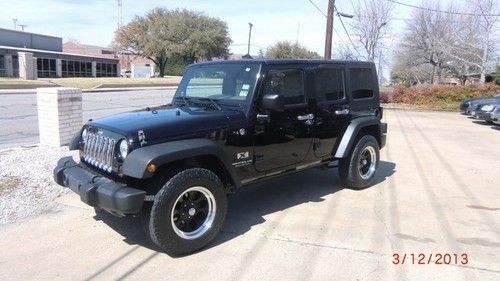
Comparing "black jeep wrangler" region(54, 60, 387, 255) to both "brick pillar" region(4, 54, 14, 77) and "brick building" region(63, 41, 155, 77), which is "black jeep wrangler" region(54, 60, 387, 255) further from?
"brick building" region(63, 41, 155, 77)

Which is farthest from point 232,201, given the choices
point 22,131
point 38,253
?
point 22,131

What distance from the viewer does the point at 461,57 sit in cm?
3828

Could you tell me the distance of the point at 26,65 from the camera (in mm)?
36719

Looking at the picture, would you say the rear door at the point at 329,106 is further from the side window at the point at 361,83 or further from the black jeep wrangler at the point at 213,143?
the side window at the point at 361,83

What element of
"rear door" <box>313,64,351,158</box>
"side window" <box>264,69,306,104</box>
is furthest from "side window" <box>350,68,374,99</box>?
"side window" <box>264,69,306,104</box>

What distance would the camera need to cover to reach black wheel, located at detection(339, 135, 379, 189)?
646cm

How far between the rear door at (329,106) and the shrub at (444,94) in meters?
19.4

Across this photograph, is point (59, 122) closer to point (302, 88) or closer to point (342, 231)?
point (302, 88)

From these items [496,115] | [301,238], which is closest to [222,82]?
[301,238]

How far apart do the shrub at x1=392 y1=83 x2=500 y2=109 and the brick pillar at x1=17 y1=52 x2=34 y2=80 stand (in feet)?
93.4

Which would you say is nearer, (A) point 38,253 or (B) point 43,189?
(A) point 38,253

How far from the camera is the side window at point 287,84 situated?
203 inches

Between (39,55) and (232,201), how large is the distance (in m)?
46.0
